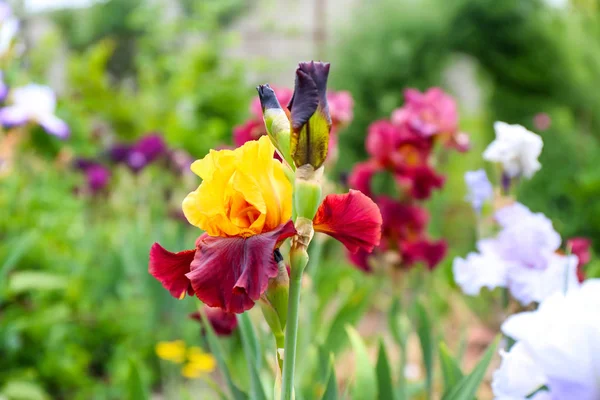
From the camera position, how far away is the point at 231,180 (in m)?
0.45

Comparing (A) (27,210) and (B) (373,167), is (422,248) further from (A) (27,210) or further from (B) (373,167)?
(A) (27,210)

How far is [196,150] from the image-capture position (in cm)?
337

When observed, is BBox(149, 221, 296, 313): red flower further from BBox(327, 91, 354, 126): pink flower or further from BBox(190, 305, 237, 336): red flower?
BBox(327, 91, 354, 126): pink flower

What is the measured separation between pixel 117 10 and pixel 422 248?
11.6 metres

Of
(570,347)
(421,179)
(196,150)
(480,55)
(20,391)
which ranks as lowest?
(20,391)

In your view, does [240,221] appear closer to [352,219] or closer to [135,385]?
[352,219]

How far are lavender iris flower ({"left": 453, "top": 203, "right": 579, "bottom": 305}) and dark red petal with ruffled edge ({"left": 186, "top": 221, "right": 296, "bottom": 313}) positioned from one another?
1.39 ft

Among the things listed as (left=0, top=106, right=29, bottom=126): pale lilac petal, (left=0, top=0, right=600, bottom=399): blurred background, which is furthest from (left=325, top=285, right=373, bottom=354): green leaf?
(left=0, top=106, right=29, bottom=126): pale lilac petal

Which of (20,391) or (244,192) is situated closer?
(244,192)

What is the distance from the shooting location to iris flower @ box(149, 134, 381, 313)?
0.43m

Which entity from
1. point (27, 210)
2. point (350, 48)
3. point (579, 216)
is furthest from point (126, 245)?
point (350, 48)

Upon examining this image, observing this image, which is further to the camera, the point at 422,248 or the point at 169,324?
the point at 169,324

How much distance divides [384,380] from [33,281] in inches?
38.4

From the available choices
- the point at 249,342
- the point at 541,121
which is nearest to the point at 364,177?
the point at 249,342
